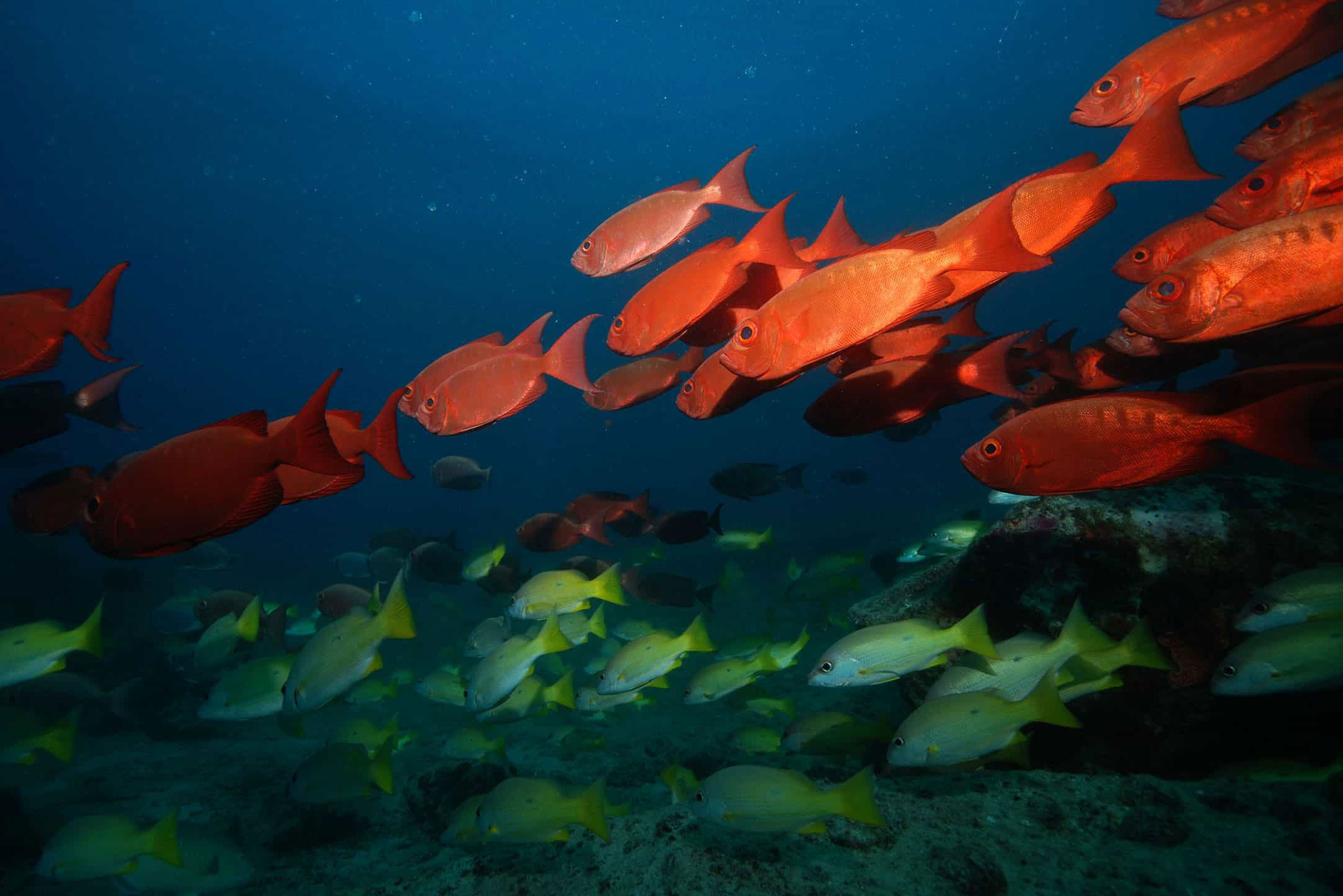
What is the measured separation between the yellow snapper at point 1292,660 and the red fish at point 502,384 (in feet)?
13.2

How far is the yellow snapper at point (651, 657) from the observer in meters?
4.64

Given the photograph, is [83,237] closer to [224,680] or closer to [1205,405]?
[224,680]

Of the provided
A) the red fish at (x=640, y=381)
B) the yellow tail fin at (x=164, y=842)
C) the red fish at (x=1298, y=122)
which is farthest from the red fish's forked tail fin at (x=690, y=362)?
the yellow tail fin at (x=164, y=842)

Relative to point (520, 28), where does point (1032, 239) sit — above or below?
below

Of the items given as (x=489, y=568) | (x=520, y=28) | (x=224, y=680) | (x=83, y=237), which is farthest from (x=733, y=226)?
(x=83, y=237)

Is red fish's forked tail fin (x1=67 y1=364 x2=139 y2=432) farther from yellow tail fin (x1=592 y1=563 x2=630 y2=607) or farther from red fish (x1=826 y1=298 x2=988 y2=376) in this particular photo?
red fish (x1=826 y1=298 x2=988 y2=376)

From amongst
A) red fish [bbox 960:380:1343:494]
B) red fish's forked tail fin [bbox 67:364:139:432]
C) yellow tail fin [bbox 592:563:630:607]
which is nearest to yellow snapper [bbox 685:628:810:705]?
yellow tail fin [bbox 592:563:630:607]

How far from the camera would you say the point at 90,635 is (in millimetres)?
4184

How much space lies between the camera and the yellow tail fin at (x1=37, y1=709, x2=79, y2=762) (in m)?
4.92

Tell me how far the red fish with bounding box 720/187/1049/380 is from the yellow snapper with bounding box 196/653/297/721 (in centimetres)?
600

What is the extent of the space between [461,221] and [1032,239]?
5702cm

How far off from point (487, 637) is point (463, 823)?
3290 millimetres

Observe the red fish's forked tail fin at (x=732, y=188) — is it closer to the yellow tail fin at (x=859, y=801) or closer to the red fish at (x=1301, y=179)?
the red fish at (x=1301, y=179)

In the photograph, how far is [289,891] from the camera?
4.59m
